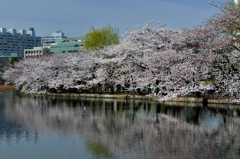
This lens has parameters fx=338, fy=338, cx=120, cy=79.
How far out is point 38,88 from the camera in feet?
220

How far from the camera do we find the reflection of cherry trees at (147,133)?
51.5ft

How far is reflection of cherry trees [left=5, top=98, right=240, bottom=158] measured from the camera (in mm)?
15695

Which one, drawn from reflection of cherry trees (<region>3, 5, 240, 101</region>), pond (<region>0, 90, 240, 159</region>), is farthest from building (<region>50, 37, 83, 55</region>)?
pond (<region>0, 90, 240, 159</region>)

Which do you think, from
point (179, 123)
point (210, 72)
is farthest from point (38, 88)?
point (179, 123)

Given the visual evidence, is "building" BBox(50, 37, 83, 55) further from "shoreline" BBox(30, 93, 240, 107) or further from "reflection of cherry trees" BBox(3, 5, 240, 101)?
"shoreline" BBox(30, 93, 240, 107)

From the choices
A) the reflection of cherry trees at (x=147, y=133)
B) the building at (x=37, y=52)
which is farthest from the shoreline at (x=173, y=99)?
the building at (x=37, y=52)

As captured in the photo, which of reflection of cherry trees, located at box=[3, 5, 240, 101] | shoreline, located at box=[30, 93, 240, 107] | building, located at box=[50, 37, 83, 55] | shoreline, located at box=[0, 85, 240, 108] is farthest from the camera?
building, located at box=[50, 37, 83, 55]

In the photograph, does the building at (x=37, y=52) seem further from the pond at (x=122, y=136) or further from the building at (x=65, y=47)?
the pond at (x=122, y=136)

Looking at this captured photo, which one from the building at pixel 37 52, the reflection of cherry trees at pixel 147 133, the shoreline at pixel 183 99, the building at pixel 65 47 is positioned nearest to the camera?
the reflection of cherry trees at pixel 147 133

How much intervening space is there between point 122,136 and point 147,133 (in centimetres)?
180

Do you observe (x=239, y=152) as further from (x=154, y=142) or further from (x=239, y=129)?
(x=239, y=129)

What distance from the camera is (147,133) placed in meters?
20.4

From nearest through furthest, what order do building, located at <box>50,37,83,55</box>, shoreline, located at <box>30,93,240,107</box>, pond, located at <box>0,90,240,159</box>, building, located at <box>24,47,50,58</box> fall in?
pond, located at <box>0,90,240,159</box>, shoreline, located at <box>30,93,240,107</box>, building, located at <box>50,37,83,55</box>, building, located at <box>24,47,50,58</box>

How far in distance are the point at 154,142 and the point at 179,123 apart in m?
6.97
